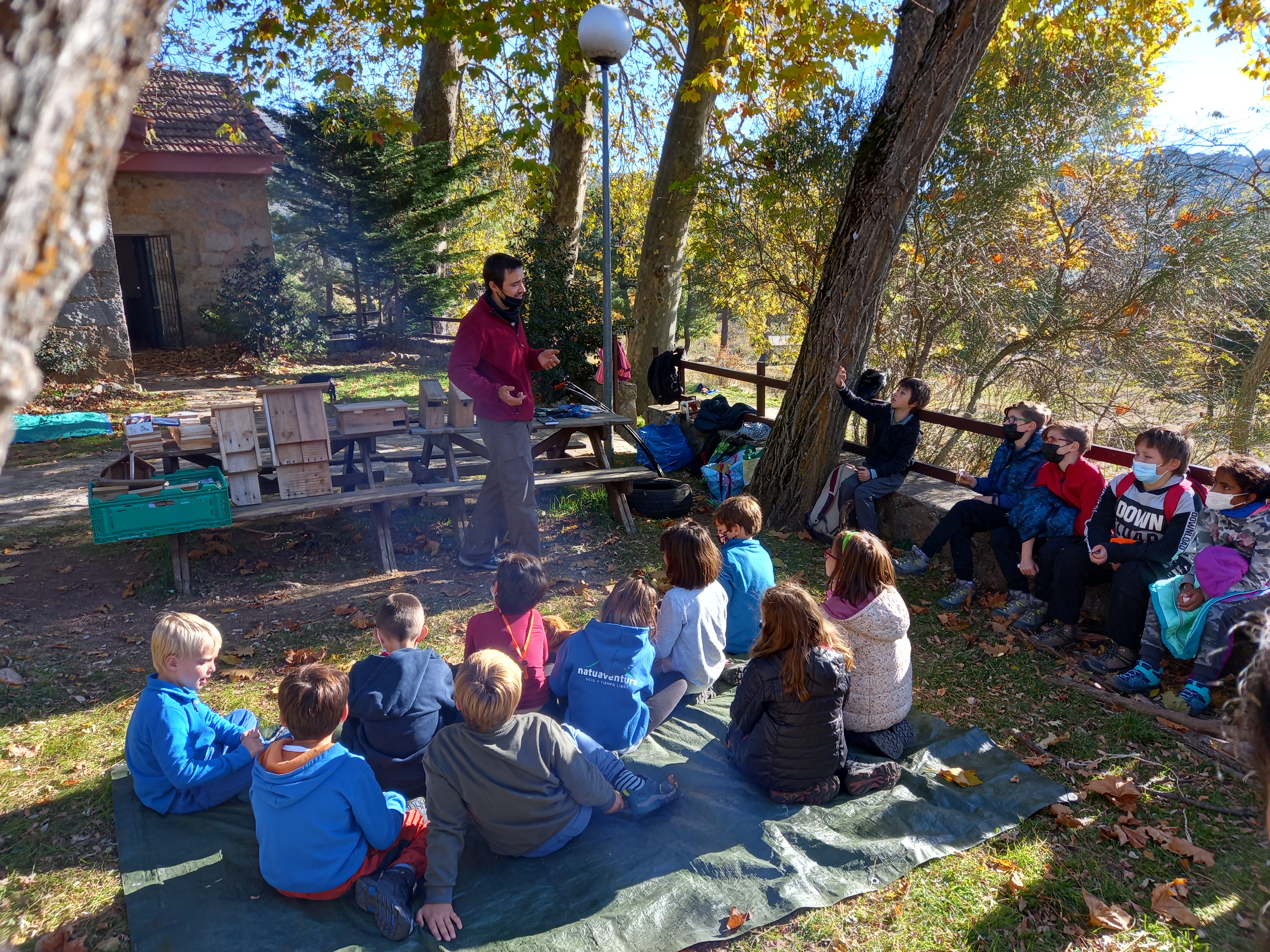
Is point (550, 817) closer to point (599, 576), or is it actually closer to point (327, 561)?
point (599, 576)

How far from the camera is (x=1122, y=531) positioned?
4.88 metres

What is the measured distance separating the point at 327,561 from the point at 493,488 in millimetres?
1533

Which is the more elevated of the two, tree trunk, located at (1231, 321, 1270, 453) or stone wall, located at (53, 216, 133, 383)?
stone wall, located at (53, 216, 133, 383)

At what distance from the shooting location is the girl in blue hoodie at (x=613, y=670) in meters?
3.65

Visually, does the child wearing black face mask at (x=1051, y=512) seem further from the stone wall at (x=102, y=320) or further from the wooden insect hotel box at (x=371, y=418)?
the stone wall at (x=102, y=320)

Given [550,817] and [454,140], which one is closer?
[550,817]

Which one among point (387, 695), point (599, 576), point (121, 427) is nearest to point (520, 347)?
point (599, 576)

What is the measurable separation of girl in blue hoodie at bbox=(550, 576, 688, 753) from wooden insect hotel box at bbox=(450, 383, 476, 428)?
11.7ft

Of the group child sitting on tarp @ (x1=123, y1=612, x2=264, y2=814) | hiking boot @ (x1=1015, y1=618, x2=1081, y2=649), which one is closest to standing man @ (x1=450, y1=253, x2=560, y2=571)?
child sitting on tarp @ (x1=123, y1=612, x2=264, y2=814)

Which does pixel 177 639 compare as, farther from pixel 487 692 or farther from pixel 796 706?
pixel 796 706

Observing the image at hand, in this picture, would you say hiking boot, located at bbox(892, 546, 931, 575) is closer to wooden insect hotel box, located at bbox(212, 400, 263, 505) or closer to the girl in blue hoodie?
the girl in blue hoodie

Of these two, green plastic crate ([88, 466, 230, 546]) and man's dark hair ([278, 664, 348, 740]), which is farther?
green plastic crate ([88, 466, 230, 546])

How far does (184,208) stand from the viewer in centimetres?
1570

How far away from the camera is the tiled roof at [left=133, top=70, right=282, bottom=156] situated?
15.3 m
